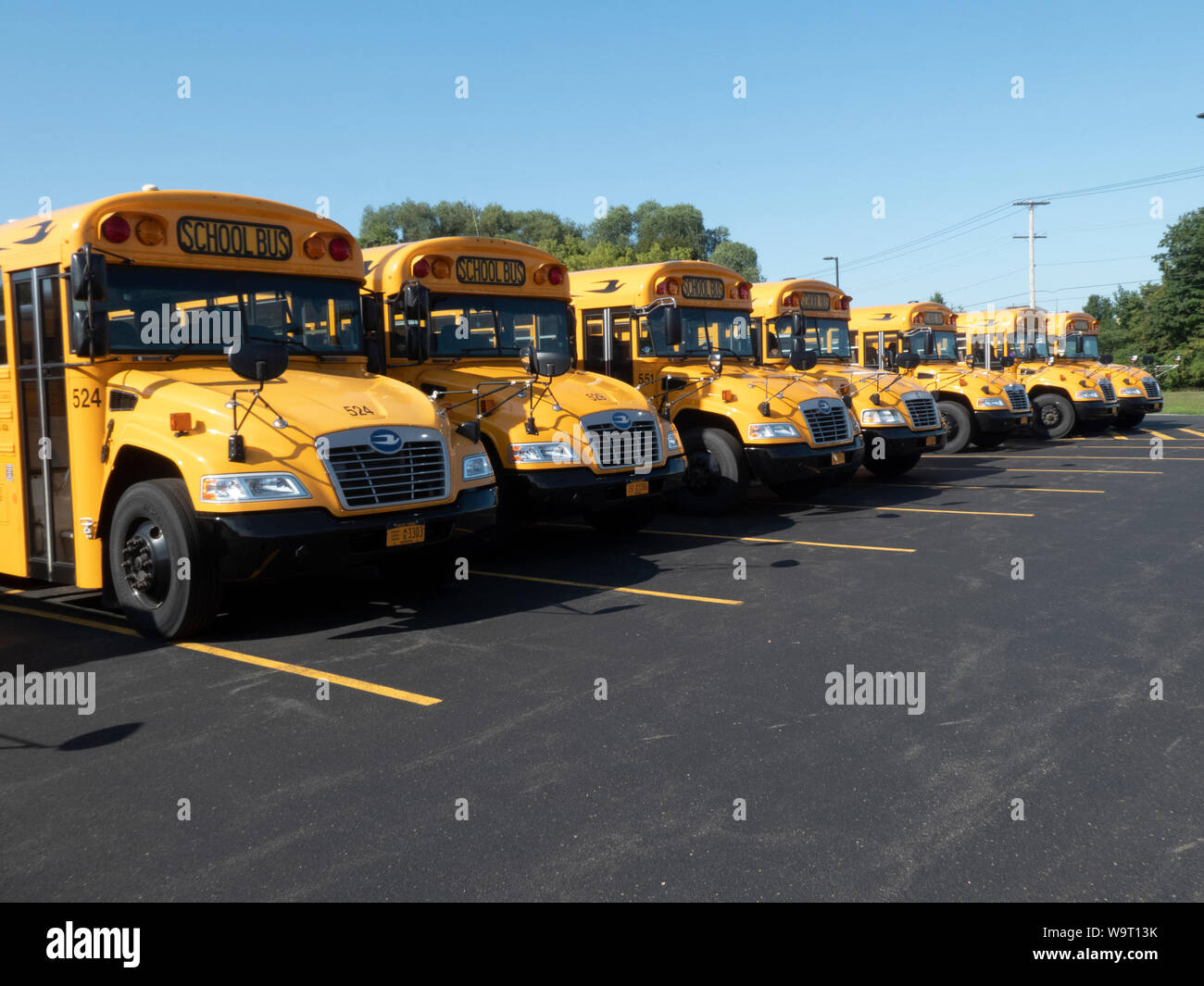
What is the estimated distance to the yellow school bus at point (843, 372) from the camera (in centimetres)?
1388

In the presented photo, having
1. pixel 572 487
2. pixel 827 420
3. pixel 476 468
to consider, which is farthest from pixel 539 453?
pixel 827 420

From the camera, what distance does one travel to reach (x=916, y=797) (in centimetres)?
391

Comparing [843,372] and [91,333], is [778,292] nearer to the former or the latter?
[843,372]

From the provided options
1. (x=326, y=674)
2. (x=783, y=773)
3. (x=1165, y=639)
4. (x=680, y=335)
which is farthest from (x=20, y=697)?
(x=680, y=335)

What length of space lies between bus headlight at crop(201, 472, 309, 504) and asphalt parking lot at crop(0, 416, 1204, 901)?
3.10ft

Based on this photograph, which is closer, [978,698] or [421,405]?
[978,698]

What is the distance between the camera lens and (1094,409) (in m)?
20.9

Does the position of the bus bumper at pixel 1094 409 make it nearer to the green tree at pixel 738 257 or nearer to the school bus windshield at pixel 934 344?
the school bus windshield at pixel 934 344

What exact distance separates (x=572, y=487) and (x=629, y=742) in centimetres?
432

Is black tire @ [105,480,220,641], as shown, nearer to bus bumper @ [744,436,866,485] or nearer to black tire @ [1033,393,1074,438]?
bus bumper @ [744,436,866,485]

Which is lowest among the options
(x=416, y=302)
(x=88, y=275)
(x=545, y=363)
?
(x=545, y=363)

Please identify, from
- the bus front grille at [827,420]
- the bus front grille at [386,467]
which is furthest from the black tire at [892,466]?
the bus front grille at [386,467]
